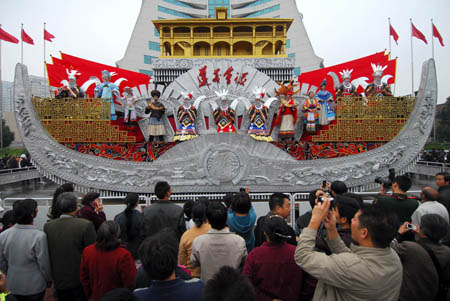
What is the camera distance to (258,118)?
911 centimetres

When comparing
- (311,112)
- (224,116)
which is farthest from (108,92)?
(311,112)

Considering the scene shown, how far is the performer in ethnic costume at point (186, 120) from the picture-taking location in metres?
9.12

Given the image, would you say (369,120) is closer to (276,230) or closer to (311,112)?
(311,112)

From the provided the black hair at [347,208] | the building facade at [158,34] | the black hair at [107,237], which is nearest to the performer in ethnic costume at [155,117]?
the black hair at [107,237]

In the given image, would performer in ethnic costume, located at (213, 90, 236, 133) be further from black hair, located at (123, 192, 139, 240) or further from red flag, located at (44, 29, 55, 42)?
red flag, located at (44, 29, 55, 42)

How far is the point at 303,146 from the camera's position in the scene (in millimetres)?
9109

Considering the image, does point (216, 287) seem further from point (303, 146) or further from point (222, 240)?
point (303, 146)

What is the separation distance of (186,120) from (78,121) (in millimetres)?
3481

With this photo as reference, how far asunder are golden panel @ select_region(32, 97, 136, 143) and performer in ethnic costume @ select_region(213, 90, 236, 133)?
2.77 meters

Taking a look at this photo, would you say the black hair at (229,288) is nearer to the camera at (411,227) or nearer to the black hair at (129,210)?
the camera at (411,227)

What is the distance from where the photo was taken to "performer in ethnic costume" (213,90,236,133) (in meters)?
9.23

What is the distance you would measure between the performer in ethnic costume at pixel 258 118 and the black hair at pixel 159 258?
7295 millimetres

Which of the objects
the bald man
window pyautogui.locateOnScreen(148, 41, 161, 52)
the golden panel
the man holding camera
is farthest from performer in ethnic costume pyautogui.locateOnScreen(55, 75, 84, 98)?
window pyautogui.locateOnScreen(148, 41, 161, 52)

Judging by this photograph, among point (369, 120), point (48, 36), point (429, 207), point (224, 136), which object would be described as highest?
point (48, 36)
